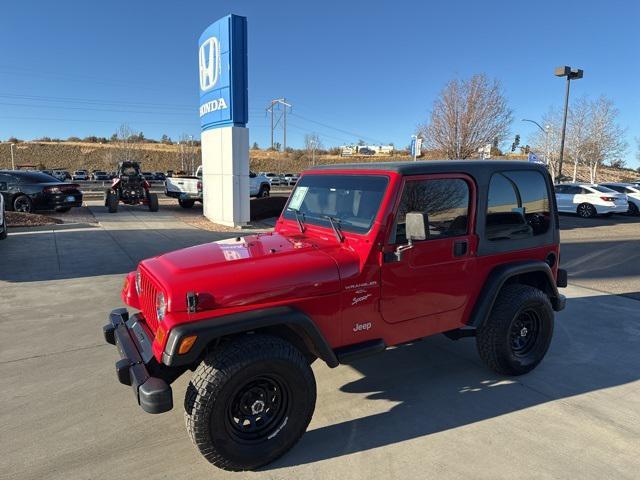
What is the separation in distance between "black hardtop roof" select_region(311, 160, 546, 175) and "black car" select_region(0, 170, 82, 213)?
1416cm

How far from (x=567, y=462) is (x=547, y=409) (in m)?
0.65

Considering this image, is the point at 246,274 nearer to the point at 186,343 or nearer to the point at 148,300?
the point at 186,343

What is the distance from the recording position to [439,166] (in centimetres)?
339

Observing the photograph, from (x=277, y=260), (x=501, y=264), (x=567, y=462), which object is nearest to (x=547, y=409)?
(x=567, y=462)

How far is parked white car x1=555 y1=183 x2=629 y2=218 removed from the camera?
1858 cm

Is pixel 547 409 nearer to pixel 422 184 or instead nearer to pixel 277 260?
pixel 422 184

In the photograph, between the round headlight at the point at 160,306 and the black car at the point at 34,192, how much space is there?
1469 cm

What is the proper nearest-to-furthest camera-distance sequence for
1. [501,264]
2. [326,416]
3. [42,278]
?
[326,416] < [501,264] < [42,278]

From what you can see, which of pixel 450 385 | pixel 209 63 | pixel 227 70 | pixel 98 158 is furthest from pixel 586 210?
pixel 98 158

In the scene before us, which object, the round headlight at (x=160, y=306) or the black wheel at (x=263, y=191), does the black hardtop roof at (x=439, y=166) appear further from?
the black wheel at (x=263, y=191)

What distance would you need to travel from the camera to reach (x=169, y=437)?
2.97 metres

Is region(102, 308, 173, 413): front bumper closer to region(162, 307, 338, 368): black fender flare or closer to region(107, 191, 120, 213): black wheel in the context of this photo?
region(162, 307, 338, 368): black fender flare

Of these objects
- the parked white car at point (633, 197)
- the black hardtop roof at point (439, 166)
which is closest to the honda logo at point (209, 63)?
the black hardtop roof at point (439, 166)

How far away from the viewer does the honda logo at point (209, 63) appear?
46.1ft
